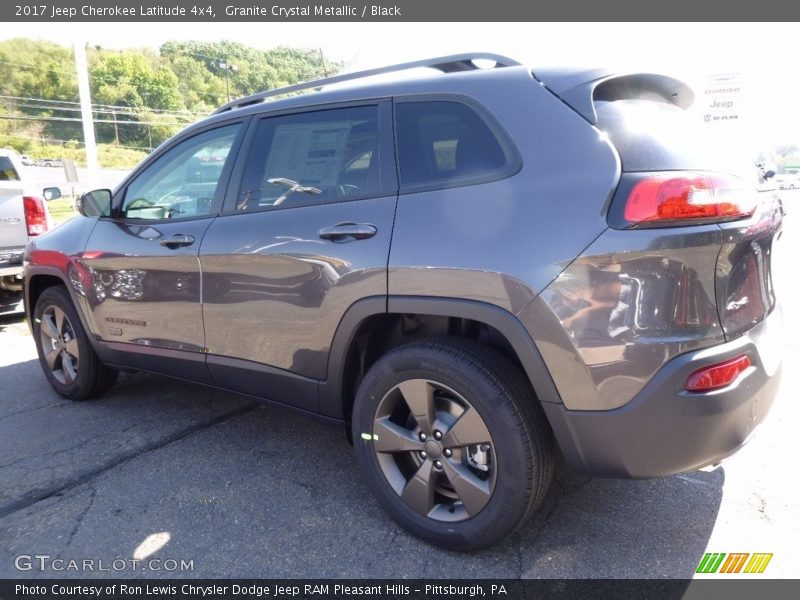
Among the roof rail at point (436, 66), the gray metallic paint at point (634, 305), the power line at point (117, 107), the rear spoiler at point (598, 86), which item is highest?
the power line at point (117, 107)

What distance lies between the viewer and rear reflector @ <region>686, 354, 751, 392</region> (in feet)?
6.28

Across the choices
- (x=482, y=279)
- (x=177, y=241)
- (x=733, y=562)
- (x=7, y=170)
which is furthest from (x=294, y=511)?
(x=7, y=170)

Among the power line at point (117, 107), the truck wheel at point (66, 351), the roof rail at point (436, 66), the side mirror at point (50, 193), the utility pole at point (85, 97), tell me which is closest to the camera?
the roof rail at point (436, 66)

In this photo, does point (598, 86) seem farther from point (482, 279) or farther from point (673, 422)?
point (673, 422)

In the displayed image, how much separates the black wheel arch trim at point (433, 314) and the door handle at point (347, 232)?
0.86 ft

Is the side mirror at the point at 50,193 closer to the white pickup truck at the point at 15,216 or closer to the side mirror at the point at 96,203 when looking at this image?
the white pickup truck at the point at 15,216

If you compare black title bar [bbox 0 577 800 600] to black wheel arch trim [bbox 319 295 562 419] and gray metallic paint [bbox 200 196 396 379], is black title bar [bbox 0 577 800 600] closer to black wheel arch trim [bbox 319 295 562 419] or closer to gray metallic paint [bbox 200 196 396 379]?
black wheel arch trim [bbox 319 295 562 419]

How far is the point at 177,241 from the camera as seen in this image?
322 cm

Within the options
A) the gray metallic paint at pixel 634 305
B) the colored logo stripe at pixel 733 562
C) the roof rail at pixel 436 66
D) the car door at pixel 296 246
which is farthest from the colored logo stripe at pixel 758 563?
the roof rail at pixel 436 66

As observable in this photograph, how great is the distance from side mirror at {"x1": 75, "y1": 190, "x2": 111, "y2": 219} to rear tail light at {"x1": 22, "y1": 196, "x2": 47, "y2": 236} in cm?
324

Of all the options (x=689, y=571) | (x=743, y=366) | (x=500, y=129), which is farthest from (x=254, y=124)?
(x=689, y=571)

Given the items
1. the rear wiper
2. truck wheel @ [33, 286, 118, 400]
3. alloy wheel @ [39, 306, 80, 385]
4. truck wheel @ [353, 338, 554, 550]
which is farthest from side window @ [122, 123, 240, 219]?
truck wheel @ [353, 338, 554, 550]

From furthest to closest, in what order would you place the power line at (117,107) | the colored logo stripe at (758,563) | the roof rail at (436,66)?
the power line at (117,107) < the roof rail at (436,66) < the colored logo stripe at (758,563)

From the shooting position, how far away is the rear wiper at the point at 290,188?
8.98 feet
